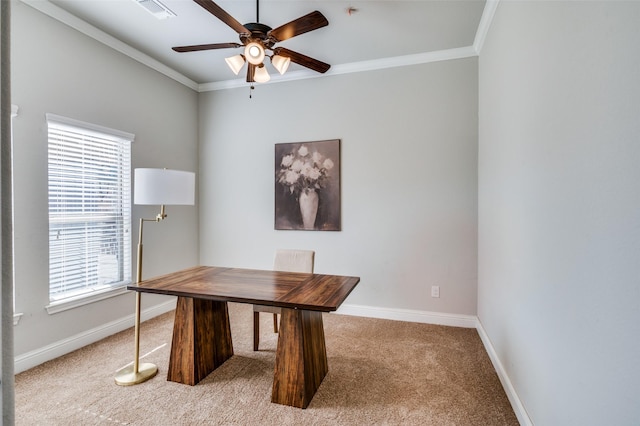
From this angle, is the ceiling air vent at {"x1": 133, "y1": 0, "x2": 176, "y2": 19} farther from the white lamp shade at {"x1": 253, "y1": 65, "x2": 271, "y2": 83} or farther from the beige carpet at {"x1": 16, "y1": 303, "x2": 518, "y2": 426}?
the beige carpet at {"x1": 16, "y1": 303, "x2": 518, "y2": 426}

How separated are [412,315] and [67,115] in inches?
144

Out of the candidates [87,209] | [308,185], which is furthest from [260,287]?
[87,209]

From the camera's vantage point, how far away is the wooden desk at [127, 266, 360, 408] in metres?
1.86

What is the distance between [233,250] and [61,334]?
5.96 ft

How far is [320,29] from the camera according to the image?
8.96 feet

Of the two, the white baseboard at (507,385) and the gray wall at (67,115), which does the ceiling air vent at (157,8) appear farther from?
the white baseboard at (507,385)

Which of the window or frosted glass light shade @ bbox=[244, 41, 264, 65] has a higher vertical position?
frosted glass light shade @ bbox=[244, 41, 264, 65]

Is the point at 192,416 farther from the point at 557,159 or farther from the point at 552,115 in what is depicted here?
the point at 552,115

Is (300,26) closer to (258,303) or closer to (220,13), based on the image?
(220,13)

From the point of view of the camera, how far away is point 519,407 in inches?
68.6

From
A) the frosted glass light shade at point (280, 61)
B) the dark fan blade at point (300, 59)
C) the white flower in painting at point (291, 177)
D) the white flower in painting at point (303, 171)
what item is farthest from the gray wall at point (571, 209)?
the white flower in painting at point (291, 177)

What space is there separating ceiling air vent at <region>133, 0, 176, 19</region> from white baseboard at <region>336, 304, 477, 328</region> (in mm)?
3234

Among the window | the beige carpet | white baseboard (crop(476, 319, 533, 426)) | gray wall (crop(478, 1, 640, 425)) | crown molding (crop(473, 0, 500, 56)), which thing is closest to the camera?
gray wall (crop(478, 1, 640, 425))

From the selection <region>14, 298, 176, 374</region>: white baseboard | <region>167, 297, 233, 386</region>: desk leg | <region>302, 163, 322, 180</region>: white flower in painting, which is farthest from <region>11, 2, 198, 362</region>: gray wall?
<region>302, 163, 322, 180</region>: white flower in painting
